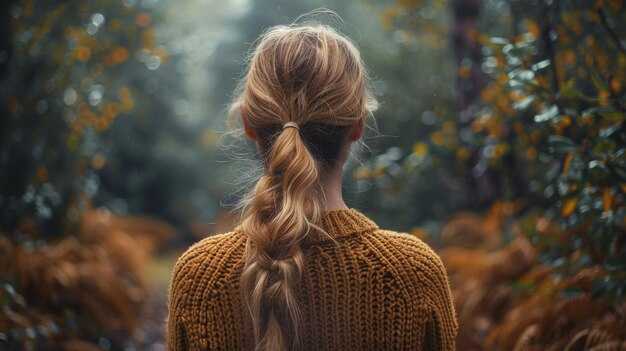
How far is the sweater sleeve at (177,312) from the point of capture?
1818 millimetres

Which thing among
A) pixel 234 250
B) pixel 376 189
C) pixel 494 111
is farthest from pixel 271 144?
pixel 376 189

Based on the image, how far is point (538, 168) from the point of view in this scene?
502 centimetres

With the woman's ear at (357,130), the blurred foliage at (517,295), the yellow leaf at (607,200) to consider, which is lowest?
the blurred foliage at (517,295)

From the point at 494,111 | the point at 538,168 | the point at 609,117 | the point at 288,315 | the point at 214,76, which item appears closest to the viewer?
the point at 288,315

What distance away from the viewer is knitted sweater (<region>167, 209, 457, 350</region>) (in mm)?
1742

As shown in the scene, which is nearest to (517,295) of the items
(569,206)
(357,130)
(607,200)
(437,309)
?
(569,206)

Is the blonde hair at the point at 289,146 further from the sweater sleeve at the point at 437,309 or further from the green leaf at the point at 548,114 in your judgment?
the green leaf at the point at 548,114

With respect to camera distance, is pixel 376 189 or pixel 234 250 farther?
pixel 376 189

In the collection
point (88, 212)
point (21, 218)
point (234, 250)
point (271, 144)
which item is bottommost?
point (88, 212)

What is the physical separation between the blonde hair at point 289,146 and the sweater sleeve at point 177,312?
206 mm

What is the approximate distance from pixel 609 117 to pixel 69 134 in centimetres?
454

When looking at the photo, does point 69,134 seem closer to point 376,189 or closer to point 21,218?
point 21,218

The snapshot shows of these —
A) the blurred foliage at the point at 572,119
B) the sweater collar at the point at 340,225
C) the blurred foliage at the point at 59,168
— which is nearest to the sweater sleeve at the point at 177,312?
the sweater collar at the point at 340,225

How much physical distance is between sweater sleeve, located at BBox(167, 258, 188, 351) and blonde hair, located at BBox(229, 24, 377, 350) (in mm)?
206
